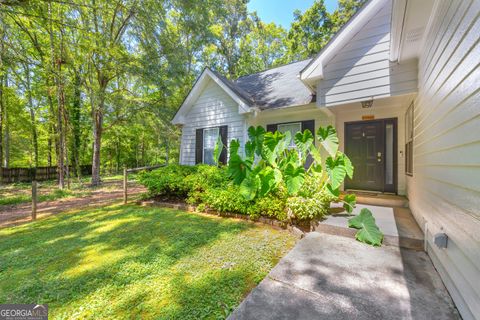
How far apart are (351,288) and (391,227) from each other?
1803 mm

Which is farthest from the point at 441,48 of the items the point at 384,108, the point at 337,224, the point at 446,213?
the point at 384,108

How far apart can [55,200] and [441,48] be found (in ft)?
37.3

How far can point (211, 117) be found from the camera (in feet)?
24.7

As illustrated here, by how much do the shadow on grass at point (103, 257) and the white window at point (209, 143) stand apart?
291 cm

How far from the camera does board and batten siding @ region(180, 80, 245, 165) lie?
693 centimetres

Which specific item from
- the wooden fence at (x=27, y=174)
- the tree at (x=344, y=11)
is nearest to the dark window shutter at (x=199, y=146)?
the wooden fence at (x=27, y=174)

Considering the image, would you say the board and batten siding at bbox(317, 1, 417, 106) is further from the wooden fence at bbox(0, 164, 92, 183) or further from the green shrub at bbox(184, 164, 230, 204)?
the wooden fence at bbox(0, 164, 92, 183)

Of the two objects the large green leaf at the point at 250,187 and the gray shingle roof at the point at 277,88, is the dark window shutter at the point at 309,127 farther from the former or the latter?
the large green leaf at the point at 250,187

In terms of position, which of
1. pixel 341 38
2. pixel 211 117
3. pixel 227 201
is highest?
pixel 341 38

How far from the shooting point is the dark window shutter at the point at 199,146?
25.6 ft

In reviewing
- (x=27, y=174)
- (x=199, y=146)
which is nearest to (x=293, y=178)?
(x=199, y=146)

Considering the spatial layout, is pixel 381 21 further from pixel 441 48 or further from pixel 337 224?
pixel 337 224

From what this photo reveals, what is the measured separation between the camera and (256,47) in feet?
64.8

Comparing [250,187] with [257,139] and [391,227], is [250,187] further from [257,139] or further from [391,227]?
[391,227]
